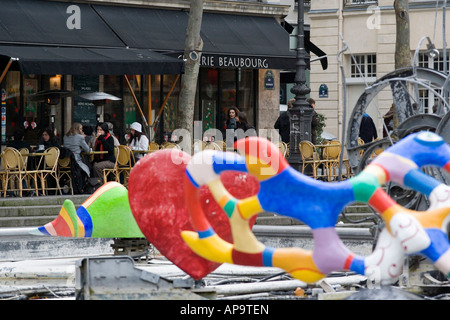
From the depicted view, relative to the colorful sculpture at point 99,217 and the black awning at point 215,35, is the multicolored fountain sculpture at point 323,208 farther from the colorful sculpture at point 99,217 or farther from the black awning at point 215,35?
the black awning at point 215,35

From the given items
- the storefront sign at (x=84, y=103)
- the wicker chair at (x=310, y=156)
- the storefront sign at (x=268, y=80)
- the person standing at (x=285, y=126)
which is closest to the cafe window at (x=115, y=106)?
the storefront sign at (x=84, y=103)

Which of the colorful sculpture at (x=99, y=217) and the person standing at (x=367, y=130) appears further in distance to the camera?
the person standing at (x=367, y=130)

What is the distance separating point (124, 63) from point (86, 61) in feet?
2.68

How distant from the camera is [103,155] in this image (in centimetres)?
1952

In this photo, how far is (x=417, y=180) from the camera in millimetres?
6996

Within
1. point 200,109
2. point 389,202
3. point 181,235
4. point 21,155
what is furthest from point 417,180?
point 200,109

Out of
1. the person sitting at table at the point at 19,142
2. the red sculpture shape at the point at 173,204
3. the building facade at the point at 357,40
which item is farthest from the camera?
the building facade at the point at 357,40

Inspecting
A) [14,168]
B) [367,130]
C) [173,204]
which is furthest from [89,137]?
[173,204]

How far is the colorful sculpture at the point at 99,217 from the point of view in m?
10.9

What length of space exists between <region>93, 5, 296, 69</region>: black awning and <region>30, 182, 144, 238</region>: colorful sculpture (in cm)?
1425

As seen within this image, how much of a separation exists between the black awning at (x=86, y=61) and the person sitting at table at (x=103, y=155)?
1.87 metres

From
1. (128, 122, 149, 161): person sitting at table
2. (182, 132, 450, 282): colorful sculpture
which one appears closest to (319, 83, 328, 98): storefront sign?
(128, 122, 149, 161): person sitting at table

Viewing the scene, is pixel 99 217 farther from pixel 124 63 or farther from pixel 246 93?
pixel 246 93

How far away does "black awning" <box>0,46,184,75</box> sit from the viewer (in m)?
20.6
